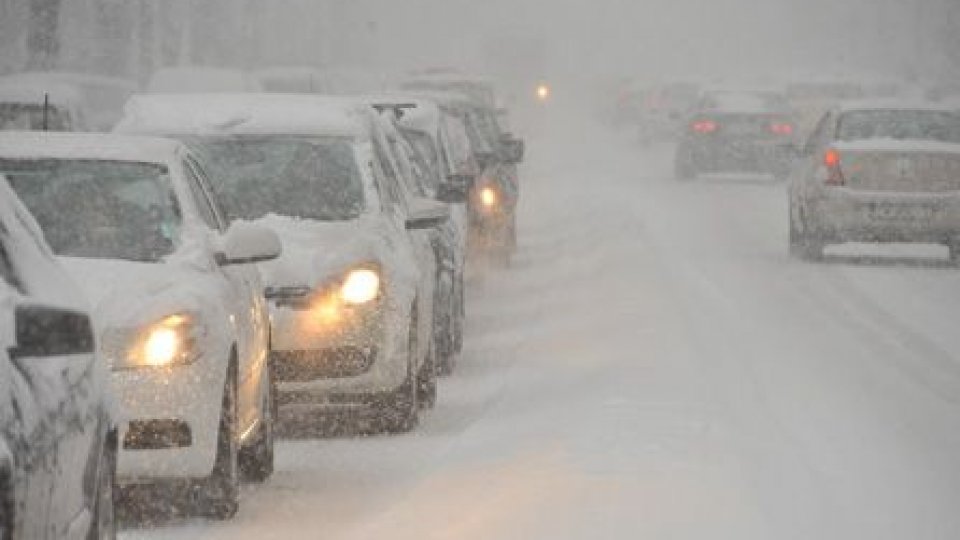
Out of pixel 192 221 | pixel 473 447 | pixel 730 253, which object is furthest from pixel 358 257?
pixel 730 253

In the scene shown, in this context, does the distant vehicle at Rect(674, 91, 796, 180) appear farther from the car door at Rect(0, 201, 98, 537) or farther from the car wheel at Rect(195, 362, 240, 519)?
the car door at Rect(0, 201, 98, 537)

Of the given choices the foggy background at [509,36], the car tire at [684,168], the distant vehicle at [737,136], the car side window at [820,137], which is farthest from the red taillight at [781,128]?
the car side window at [820,137]

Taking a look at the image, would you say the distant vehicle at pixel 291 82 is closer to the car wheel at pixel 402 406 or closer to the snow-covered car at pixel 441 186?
the snow-covered car at pixel 441 186

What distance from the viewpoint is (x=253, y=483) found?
12141 mm

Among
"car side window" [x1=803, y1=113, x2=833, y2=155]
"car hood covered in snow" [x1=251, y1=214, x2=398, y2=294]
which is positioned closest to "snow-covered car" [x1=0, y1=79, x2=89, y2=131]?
"car side window" [x1=803, y1=113, x2=833, y2=155]

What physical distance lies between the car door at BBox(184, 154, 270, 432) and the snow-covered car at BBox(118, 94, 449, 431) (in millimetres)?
1222

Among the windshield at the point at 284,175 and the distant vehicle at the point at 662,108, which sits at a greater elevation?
the windshield at the point at 284,175

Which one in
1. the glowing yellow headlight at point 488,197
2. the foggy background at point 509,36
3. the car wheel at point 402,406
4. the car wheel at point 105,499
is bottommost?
the foggy background at point 509,36

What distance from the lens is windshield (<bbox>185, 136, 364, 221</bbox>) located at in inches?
570

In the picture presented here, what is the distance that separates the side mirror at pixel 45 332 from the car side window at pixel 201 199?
5151 millimetres

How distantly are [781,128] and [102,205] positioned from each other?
3375 cm

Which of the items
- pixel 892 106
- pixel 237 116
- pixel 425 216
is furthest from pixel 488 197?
pixel 237 116

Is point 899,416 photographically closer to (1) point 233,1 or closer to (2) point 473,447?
(2) point 473,447

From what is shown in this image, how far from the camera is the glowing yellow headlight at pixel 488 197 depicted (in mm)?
25234
